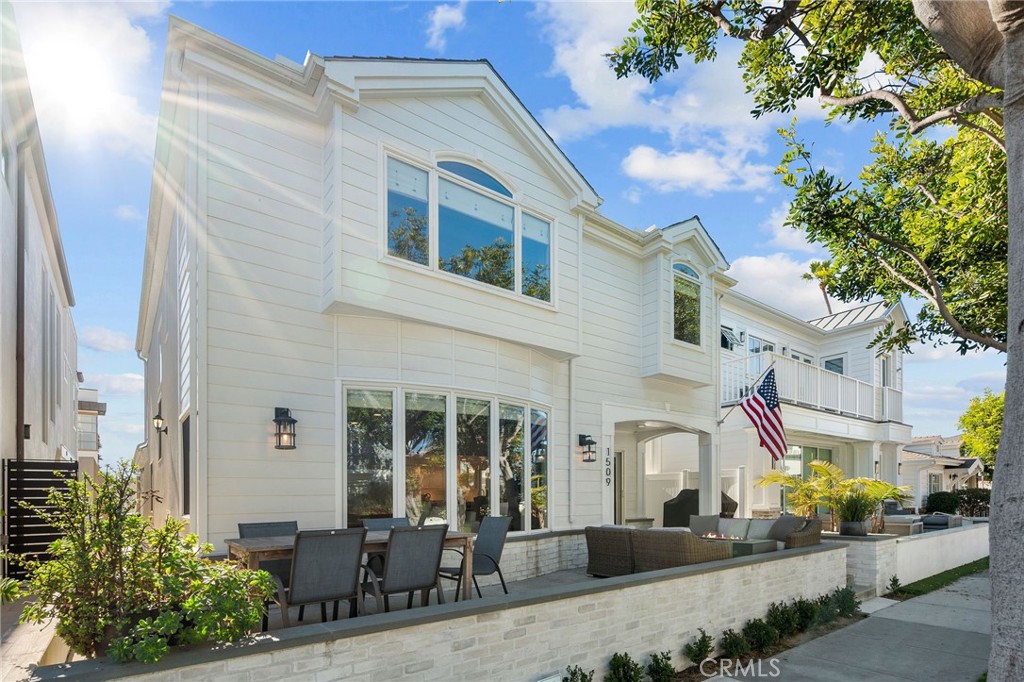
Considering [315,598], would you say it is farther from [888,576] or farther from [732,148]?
[732,148]

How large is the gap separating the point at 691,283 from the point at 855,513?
501cm

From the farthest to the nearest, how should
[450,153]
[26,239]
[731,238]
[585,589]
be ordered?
1. [731,238]
2. [26,239]
3. [450,153]
4. [585,589]

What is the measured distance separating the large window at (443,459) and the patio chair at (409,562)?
2264 millimetres

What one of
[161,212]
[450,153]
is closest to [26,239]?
[161,212]

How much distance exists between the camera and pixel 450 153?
905 centimetres

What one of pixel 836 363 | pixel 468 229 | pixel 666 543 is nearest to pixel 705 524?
pixel 666 543

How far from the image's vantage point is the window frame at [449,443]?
8.03 meters

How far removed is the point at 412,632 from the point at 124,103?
25.0 feet

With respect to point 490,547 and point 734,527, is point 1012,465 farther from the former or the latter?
point 734,527

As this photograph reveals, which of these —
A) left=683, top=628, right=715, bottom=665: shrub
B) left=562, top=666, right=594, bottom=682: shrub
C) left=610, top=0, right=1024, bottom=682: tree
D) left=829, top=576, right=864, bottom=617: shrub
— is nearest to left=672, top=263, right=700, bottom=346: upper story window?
left=610, top=0, right=1024, bottom=682: tree

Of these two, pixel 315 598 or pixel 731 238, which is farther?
pixel 731 238

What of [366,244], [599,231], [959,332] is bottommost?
[959,332]

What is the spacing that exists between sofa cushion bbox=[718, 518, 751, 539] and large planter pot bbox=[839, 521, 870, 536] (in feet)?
5.26

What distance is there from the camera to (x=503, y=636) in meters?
5.11
